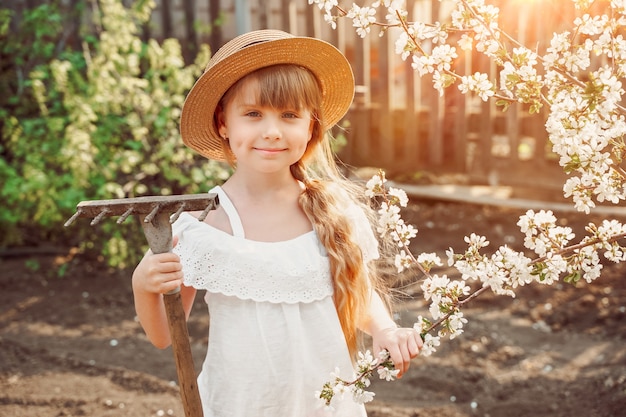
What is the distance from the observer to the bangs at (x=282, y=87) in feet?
6.31

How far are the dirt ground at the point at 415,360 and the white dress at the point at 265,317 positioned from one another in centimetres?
76

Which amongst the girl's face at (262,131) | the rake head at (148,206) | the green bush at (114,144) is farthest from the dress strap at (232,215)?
the green bush at (114,144)

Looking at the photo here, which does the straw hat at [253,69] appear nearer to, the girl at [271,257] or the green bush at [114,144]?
the girl at [271,257]

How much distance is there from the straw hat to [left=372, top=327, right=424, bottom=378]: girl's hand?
0.61m

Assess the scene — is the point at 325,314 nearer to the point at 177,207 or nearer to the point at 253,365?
the point at 253,365

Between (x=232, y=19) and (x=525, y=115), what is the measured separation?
2666 millimetres

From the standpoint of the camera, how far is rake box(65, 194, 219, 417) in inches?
68.9

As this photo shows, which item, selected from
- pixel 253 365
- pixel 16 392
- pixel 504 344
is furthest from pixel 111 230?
pixel 253 365

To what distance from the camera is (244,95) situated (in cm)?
194

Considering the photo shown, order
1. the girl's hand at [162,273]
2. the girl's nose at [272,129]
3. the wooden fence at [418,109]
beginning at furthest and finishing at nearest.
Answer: the wooden fence at [418,109]
the girl's nose at [272,129]
the girl's hand at [162,273]

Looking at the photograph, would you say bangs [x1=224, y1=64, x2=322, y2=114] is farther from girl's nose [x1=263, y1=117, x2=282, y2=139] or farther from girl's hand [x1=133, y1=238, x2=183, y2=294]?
girl's hand [x1=133, y1=238, x2=183, y2=294]

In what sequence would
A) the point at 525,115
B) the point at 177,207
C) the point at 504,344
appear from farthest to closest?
the point at 525,115
the point at 504,344
the point at 177,207

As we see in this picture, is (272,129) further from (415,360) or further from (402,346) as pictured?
(415,360)

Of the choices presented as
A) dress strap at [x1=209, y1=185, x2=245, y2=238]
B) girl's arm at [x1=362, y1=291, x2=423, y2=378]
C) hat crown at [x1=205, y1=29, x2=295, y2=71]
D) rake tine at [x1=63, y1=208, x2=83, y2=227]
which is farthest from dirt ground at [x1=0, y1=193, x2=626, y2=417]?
rake tine at [x1=63, y1=208, x2=83, y2=227]
